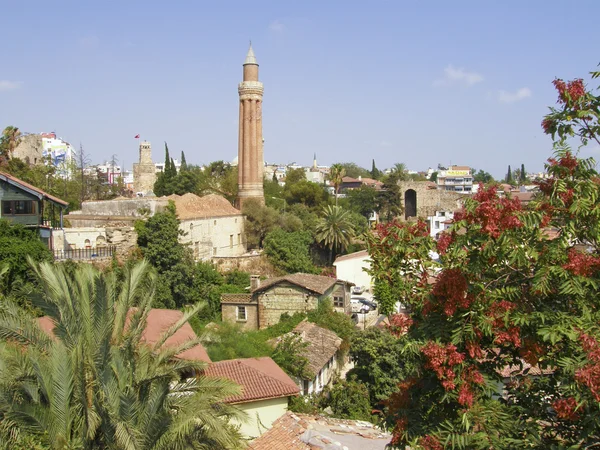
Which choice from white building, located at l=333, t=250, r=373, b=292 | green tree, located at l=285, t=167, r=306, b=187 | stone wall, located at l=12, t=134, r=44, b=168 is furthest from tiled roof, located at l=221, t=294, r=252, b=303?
green tree, located at l=285, t=167, r=306, b=187

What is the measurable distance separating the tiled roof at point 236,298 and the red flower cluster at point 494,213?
21.8 m

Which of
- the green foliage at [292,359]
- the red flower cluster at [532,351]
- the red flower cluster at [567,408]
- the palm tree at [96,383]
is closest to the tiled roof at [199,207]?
the green foliage at [292,359]

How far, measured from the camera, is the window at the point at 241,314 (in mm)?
26906

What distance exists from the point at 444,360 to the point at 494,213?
141cm

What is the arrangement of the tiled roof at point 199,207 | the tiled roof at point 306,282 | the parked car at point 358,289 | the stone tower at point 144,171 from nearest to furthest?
the tiled roof at point 306,282 → the tiled roof at point 199,207 → the parked car at point 358,289 → the stone tower at point 144,171

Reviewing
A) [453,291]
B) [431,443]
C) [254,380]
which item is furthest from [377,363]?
[453,291]

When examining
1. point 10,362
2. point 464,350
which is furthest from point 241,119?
point 464,350

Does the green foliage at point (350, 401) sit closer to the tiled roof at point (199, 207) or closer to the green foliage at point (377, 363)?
the green foliage at point (377, 363)

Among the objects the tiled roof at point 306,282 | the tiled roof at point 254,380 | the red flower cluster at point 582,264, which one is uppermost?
the red flower cluster at point 582,264

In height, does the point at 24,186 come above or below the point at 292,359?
above

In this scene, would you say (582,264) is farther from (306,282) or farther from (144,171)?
(144,171)

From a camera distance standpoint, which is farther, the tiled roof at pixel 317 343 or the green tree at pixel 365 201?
the green tree at pixel 365 201

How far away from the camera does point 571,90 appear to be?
18.8 feet

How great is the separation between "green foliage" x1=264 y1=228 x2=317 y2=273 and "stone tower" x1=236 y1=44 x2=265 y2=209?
9.76 metres
